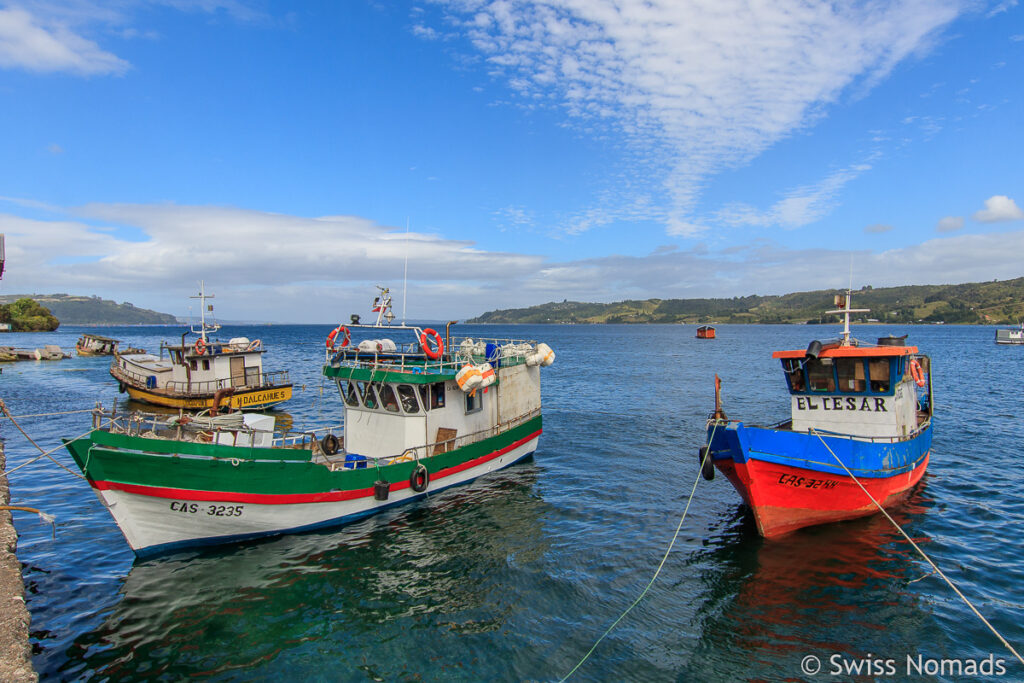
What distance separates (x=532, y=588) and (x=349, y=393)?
30.8 ft

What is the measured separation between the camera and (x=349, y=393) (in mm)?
17953

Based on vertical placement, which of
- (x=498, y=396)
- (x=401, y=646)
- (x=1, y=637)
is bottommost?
(x=401, y=646)

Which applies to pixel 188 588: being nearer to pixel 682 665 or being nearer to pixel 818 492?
pixel 682 665

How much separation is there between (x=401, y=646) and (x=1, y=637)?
6.15 metres

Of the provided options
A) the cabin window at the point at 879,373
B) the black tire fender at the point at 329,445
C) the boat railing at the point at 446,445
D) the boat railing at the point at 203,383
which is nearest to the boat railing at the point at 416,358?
the boat railing at the point at 446,445

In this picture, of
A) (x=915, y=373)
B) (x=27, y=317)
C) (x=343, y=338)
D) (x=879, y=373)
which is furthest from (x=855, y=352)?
(x=27, y=317)

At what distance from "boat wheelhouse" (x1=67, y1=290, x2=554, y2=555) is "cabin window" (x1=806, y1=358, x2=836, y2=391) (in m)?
10.5

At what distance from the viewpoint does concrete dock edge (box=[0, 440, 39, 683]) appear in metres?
6.95

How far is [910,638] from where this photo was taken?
1013cm

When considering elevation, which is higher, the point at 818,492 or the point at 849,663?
the point at 818,492

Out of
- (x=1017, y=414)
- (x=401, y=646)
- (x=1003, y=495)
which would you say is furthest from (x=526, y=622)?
(x=1017, y=414)

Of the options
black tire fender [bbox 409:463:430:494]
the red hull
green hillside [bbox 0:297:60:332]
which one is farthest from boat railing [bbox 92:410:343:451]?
green hillside [bbox 0:297:60:332]

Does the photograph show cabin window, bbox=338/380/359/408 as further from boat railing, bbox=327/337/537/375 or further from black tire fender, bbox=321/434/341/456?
black tire fender, bbox=321/434/341/456

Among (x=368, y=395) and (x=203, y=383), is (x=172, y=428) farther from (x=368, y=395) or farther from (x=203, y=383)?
(x=203, y=383)
